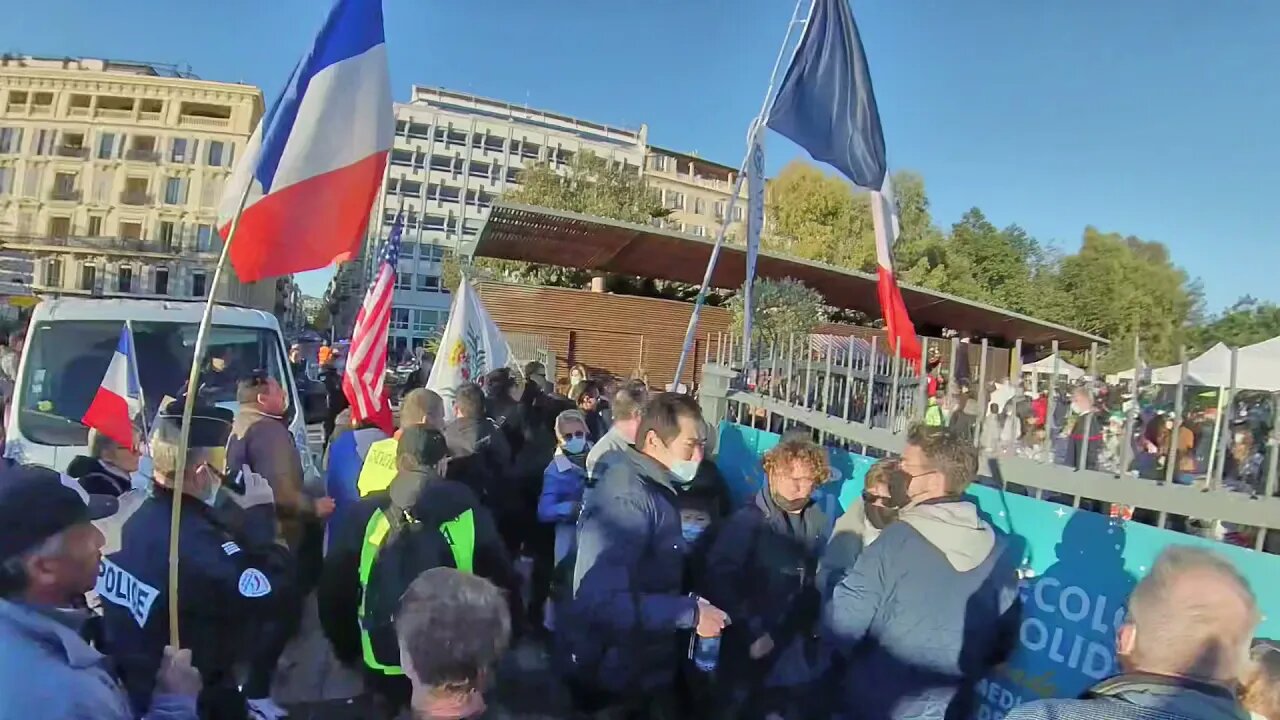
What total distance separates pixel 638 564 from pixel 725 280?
88.2 feet

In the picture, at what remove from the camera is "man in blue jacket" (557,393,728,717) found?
2.88 meters

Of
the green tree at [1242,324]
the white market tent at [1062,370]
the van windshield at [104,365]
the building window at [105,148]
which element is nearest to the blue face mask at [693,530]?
the white market tent at [1062,370]

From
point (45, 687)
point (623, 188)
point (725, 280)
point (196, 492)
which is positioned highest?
point (623, 188)

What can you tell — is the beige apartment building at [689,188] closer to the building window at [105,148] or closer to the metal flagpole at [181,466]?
the building window at [105,148]

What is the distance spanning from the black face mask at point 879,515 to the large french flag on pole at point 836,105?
94.0 inches

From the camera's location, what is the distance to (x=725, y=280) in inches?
1159

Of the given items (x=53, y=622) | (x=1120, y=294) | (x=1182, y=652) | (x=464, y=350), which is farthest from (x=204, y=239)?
(x=1182, y=652)

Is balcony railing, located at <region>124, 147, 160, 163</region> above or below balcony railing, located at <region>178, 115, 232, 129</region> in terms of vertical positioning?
Answer: below

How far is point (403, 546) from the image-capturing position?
10.4 feet

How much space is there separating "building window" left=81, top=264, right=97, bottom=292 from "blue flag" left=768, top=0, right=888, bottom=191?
2666 inches

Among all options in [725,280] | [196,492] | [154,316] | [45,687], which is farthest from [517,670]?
[725,280]

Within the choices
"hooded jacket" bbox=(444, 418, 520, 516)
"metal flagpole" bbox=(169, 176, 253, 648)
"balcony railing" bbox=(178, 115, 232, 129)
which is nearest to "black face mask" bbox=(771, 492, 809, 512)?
"metal flagpole" bbox=(169, 176, 253, 648)

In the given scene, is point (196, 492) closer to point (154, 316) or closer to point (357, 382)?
point (357, 382)

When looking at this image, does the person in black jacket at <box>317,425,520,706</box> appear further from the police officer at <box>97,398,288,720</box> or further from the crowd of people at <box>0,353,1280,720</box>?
the police officer at <box>97,398,288,720</box>
